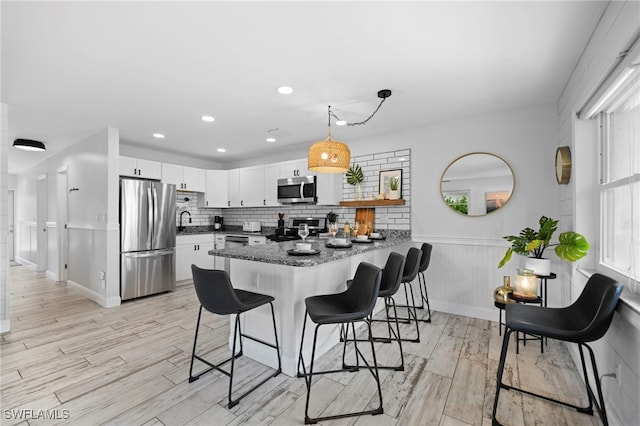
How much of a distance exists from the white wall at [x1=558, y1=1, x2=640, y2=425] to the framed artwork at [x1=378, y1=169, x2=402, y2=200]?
1.77m

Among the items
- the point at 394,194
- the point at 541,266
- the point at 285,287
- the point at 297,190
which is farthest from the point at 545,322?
the point at 297,190

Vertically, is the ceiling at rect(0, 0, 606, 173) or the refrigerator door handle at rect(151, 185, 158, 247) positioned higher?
the ceiling at rect(0, 0, 606, 173)

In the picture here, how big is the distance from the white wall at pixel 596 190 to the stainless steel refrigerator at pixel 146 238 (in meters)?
5.10

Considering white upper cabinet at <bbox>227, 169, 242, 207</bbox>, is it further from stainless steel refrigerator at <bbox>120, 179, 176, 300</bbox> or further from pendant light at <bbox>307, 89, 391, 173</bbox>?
pendant light at <bbox>307, 89, 391, 173</bbox>

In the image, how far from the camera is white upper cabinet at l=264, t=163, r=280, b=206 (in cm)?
522

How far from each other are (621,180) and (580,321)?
938 mm

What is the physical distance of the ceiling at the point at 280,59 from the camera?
5.60ft

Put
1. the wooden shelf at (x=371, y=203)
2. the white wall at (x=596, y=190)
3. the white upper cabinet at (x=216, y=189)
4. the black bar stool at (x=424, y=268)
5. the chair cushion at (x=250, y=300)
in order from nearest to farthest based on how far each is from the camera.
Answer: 1. the white wall at (x=596, y=190)
2. the chair cushion at (x=250, y=300)
3. the black bar stool at (x=424, y=268)
4. the wooden shelf at (x=371, y=203)
5. the white upper cabinet at (x=216, y=189)

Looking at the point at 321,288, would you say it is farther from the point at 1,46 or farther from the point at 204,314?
the point at 1,46

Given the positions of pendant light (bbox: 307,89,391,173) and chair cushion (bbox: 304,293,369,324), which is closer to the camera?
chair cushion (bbox: 304,293,369,324)

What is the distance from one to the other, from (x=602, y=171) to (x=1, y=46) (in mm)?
4577

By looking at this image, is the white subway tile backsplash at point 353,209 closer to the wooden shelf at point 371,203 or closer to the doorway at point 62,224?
the wooden shelf at point 371,203

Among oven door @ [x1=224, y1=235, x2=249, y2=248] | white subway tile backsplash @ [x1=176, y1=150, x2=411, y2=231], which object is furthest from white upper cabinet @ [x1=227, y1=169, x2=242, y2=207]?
oven door @ [x1=224, y1=235, x2=249, y2=248]

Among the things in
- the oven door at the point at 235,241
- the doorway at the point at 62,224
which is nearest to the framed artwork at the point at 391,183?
the oven door at the point at 235,241
